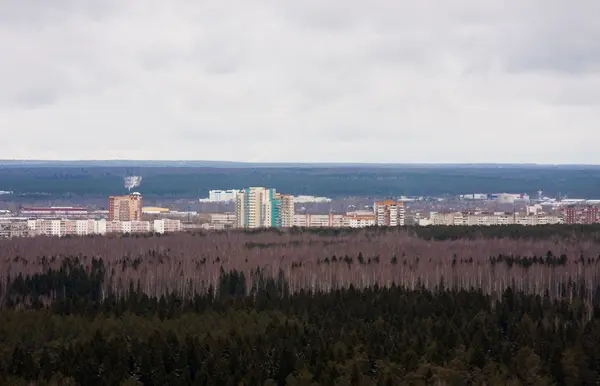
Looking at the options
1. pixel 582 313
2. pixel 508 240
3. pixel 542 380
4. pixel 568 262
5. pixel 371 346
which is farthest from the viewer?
pixel 508 240

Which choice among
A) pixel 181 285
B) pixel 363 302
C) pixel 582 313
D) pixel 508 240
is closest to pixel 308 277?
pixel 181 285

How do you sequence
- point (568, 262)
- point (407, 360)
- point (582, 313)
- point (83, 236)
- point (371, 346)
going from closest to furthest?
point (407, 360), point (371, 346), point (582, 313), point (568, 262), point (83, 236)

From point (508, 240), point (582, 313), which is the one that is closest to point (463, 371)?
point (582, 313)

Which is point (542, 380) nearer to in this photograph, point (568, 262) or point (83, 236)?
point (568, 262)

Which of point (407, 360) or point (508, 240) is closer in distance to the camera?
point (407, 360)

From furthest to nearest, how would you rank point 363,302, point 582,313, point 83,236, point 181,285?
point 83,236 < point 181,285 < point 363,302 < point 582,313

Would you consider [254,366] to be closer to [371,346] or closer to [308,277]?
[371,346]

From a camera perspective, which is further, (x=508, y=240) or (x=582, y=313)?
(x=508, y=240)
